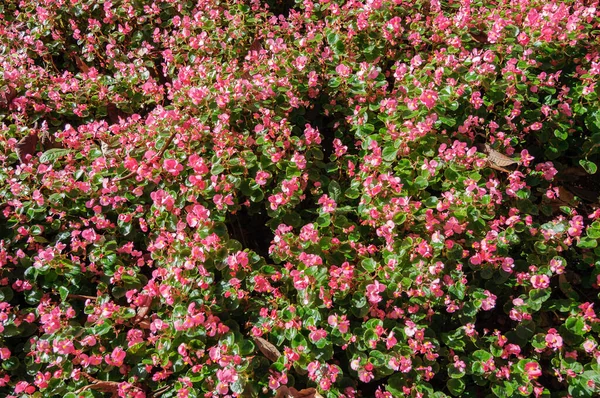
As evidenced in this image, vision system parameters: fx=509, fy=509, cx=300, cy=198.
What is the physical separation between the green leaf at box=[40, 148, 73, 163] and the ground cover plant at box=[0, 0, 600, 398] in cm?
1

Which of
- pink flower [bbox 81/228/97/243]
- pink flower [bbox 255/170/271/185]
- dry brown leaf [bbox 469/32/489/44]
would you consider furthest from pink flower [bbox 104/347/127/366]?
dry brown leaf [bbox 469/32/489/44]

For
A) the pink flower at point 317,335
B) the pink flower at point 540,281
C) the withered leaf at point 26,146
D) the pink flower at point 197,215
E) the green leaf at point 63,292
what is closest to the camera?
the pink flower at point 317,335

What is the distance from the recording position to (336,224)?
1.93 metres

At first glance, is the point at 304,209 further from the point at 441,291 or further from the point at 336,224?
the point at 441,291

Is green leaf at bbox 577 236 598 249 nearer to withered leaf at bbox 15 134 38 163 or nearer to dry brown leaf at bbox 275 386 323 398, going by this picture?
dry brown leaf at bbox 275 386 323 398

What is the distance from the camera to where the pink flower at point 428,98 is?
6.62 feet

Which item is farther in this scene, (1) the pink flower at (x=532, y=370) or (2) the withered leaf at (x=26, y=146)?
(2) the withered leaf at (x=26, y=146)

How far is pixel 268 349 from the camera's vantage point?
175cm

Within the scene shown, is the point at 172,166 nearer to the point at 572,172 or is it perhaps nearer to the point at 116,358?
the point at 116,358

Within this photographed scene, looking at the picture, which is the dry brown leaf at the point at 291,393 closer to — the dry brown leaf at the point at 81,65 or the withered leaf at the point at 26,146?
the withered leaf at the point at 26,146

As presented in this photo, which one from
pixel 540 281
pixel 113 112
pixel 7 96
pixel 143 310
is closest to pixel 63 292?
pixel 143 310

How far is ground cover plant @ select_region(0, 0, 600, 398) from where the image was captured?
5.63ft

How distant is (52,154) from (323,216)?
1276mm

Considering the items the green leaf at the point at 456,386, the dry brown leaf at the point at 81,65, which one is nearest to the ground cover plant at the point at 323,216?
the green leaf at the point at 456,386
